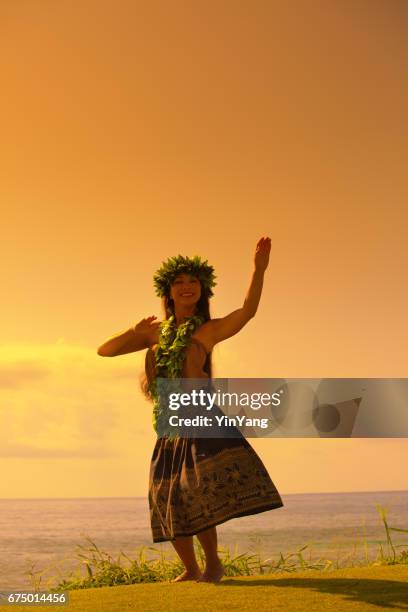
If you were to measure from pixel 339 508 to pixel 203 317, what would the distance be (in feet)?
74.7

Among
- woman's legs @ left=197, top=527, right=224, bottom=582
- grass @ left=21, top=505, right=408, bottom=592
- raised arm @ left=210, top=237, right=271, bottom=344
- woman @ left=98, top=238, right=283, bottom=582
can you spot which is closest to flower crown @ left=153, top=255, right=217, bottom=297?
woman @ left=98, top=238, right=283, bottom=582

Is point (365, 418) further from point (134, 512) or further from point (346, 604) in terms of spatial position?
point (134, 512)

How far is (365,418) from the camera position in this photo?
5012mm

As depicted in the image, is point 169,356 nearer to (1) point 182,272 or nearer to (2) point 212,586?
(1) point 182,272

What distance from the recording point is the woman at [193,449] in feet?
14.2

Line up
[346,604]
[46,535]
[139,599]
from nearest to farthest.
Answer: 1. [346,604]
2. [139,599]
3. [46,535]

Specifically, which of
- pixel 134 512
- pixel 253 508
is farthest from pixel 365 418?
pixel 134 512

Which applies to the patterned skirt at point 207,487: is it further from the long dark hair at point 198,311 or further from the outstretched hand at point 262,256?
the outstretched hand at point 262,256

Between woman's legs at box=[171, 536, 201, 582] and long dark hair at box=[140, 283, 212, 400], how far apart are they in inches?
33.0

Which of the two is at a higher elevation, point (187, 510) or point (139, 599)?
point (187, 510)

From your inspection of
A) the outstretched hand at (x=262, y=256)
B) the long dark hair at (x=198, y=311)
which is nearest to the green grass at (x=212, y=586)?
the long dark hair at (x=198, y=311)

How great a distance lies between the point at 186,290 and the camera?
481 centimetres

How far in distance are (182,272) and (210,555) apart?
Answer: 165cm

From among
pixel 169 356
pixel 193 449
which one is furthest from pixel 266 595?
pixel 169 356
